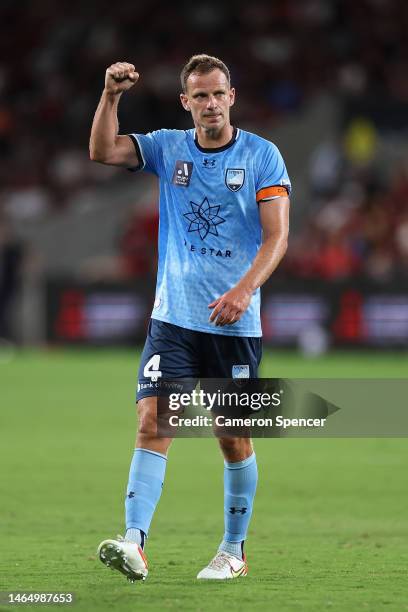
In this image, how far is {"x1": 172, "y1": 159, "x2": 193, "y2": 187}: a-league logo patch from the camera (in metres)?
6.36

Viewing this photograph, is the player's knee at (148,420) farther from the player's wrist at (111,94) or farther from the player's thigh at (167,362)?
the player's wrist at (111,94)

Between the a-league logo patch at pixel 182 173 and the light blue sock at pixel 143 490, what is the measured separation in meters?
1.22

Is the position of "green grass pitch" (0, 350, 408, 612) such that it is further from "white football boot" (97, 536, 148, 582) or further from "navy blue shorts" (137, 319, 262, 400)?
"navy blue shorts" (137, 319, 262, 400)

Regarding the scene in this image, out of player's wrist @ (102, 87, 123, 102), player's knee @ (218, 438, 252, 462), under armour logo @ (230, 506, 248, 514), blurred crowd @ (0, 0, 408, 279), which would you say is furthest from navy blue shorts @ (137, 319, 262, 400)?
blurred crowd @ (0, 0, 408, 279)

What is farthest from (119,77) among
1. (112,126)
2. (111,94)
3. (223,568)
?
(223,568)

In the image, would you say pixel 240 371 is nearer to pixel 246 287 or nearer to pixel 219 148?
pixel 246 287

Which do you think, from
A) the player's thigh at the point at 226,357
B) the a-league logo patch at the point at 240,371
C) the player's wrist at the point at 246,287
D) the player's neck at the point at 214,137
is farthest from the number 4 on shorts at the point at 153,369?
the player's neck at the point at 214,137

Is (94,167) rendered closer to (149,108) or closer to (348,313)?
(149,108)

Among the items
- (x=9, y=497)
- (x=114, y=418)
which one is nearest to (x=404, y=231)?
(x=114, y=418)

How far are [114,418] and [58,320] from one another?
854 cm

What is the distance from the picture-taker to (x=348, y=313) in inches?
842

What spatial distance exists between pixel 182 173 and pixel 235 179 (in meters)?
0.25

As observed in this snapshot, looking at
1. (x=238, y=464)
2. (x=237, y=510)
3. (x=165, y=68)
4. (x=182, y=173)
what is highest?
(x=165, y=68)

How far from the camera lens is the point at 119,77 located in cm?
611
